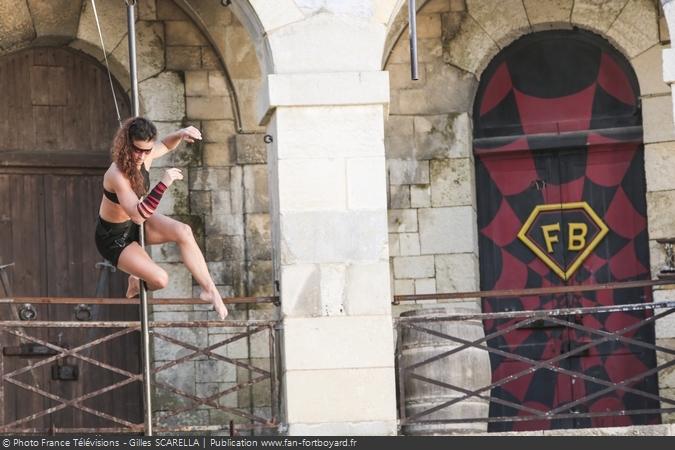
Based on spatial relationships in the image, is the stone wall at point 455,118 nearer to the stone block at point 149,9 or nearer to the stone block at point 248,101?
the stone block at point 248,101

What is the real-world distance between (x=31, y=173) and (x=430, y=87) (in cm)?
308

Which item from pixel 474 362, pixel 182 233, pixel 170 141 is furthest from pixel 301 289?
pixel 170 141

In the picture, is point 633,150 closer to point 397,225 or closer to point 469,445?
point 397,225

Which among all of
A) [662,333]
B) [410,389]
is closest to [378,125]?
[410,389]

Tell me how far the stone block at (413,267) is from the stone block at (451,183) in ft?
1.40

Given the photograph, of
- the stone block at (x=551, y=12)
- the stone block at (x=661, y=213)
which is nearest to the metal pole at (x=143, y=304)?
the stone block at (x=551, y=12)

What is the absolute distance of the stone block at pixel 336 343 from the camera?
1327 centimetres

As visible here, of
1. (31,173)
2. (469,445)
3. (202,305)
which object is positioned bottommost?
(469,445)

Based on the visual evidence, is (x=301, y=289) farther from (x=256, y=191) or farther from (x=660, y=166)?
(x=660, y=166)

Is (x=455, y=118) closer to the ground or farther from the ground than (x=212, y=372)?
farther from the ground

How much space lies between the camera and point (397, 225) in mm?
15430

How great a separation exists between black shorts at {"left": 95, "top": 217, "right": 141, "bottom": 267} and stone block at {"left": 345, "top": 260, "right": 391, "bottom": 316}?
2.21 m

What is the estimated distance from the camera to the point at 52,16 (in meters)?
15.1

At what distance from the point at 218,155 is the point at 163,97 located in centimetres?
60
